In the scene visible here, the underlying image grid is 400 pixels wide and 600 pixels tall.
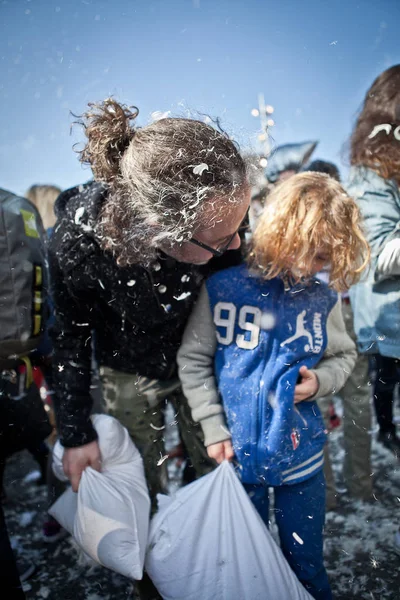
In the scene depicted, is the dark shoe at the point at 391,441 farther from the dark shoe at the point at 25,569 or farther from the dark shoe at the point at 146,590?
the dark shoe at the point at 25,569

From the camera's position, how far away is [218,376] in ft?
4.09

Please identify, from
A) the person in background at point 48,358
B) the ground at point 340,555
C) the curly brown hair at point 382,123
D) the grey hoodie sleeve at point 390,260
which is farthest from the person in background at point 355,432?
the person in background at point 48,358

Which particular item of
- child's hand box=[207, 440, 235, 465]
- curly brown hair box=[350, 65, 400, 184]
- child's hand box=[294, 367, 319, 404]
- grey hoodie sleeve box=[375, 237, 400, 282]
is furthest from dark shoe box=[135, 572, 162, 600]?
curly brown hair box=[350, 65, 400, 184]

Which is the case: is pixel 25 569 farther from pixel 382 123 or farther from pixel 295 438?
pixel 382 123

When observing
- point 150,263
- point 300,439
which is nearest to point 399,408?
point 300,439

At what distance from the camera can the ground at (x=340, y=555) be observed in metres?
1.49

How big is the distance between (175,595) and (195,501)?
26 cm

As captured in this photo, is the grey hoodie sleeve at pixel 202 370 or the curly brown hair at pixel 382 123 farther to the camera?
the curly brown hair at pixel 382 123

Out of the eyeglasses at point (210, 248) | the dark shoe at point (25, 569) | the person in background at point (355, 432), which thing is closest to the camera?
the eyeglasses at point (210, 248)

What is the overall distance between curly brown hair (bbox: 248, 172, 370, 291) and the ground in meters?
1.14

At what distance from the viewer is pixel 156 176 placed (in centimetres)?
95

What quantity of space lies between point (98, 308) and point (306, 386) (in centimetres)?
69

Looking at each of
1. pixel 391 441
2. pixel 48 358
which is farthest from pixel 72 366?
pixel 391 441

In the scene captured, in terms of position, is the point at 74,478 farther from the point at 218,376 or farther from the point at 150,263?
the point at 150,263
